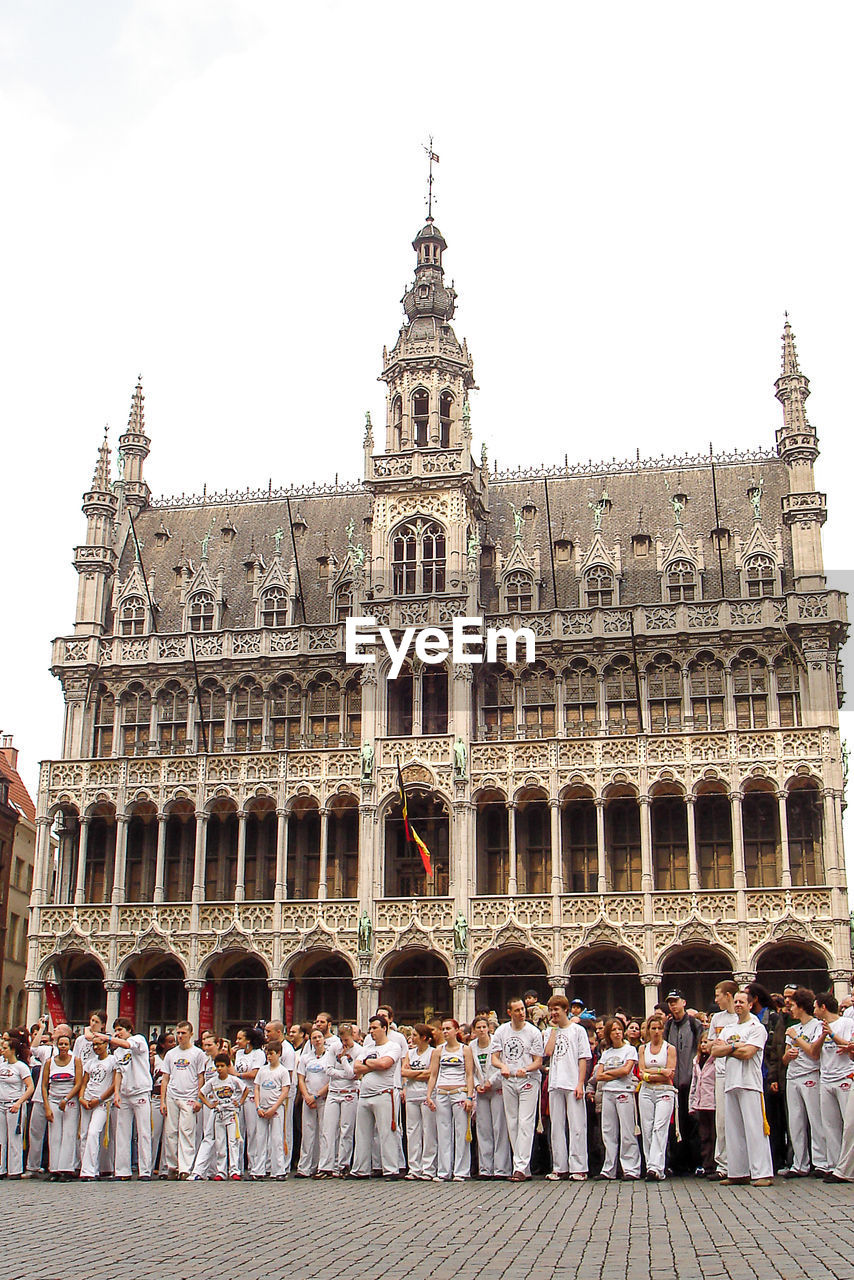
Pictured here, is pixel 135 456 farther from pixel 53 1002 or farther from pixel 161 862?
pixel 53 1002

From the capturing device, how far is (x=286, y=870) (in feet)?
147

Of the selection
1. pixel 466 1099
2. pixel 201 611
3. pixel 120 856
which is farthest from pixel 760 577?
pixel 466 1099

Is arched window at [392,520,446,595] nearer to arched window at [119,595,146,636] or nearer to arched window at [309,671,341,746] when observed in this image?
arched window at [309,671,341,746]

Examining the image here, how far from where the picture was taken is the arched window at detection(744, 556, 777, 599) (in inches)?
1807

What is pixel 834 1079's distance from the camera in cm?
1692

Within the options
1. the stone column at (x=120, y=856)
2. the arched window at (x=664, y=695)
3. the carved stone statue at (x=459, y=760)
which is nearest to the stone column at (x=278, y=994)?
the stone column at (x=120, y=856)

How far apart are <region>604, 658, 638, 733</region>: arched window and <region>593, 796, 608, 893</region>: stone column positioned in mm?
3127

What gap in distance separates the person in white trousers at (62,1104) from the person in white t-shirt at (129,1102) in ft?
1.74

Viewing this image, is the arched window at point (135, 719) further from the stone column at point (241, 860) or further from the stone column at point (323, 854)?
the stone column at point (323, 854)

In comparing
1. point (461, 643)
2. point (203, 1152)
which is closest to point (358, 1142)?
point (203, 1152)

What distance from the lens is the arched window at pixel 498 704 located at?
4609 cm

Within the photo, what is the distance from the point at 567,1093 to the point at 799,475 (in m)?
32.2

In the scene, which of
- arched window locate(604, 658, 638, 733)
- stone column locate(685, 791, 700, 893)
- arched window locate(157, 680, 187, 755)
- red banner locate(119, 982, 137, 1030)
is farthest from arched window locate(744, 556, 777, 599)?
red banner locate(119, 982, 137, 1030)

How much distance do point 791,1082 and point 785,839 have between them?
24531 millimetres
